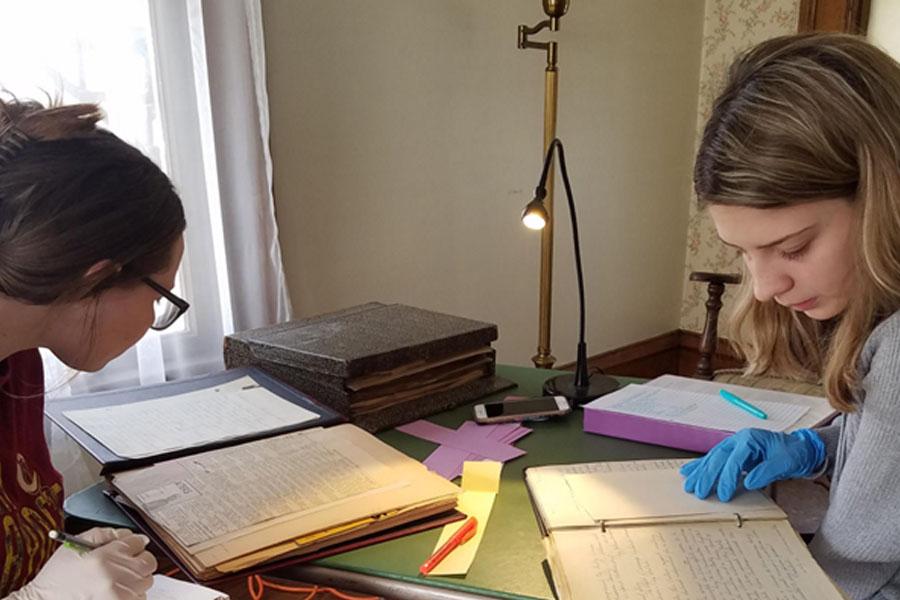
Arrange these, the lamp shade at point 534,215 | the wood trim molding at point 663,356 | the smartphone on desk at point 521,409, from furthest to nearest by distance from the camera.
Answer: the wood trim molding at point 663,356 < the lamp shade at point 534,215 < the smartphone on desk at point 521,409

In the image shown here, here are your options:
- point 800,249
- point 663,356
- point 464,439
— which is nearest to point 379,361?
point 464,439

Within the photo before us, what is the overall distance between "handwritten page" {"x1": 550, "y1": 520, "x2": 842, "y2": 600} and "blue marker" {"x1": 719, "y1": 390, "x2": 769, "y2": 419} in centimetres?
32

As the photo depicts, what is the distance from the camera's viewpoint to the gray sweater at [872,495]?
0.84 m

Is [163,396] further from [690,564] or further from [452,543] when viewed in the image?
[690,564]

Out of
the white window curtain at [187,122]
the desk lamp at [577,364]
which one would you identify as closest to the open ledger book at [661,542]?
the desk lamp at [577,364]

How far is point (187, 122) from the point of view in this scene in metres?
1.72

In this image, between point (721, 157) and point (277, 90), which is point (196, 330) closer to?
point (277, 90)

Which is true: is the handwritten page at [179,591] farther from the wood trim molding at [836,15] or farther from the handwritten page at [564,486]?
the wood trim molding at [836,15]

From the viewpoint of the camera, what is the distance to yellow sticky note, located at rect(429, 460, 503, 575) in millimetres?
858

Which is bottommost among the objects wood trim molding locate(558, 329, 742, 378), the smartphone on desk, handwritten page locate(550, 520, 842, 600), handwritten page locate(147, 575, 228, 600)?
wood trim molding locate(558, 329, 742, 378)

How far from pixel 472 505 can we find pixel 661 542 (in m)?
0.24

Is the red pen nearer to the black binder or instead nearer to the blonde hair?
the black binder

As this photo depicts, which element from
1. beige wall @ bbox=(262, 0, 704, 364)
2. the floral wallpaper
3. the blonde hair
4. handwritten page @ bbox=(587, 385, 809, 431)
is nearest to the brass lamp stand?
beige wall @ bbox=(262, 0, 704, 364)

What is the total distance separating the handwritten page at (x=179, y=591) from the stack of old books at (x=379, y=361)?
37 cm
